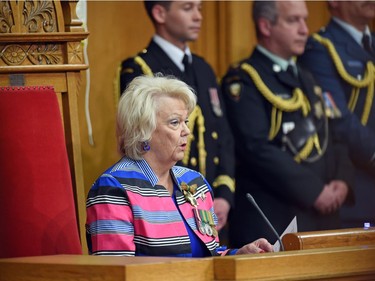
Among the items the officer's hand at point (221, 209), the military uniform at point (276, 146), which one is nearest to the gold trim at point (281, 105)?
the military uniform at point (276, 146)

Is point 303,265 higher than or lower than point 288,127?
higher

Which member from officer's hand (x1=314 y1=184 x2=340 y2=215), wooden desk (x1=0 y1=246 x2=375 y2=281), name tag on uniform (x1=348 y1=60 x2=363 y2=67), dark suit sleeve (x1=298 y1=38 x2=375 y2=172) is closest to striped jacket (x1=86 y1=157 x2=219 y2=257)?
wooden desk (x1=0 y1=246 x2=375 y2=281)

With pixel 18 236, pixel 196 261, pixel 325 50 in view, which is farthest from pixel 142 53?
pixel 196 261

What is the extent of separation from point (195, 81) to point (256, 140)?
16.6 inches

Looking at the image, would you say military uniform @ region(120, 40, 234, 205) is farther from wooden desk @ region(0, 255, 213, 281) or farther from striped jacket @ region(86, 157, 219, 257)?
→ wooden desk @ region(0, 255, 213, 281)

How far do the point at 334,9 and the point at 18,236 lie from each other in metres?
2.67

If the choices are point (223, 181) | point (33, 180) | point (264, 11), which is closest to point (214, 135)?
point (223, 181)

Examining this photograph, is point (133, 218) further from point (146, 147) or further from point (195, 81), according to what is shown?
point (195, 81)

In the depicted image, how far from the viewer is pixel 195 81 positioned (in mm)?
4613

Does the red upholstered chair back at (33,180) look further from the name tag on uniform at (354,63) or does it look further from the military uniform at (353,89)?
the name tag on uniform at (354,63)

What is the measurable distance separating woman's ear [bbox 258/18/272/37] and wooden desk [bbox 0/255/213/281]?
2.68 meters

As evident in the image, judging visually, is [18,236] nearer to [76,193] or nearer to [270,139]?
[76,193]

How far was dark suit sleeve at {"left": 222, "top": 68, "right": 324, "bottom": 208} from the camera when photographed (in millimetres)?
4781

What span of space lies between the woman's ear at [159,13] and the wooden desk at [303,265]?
2.34 m
